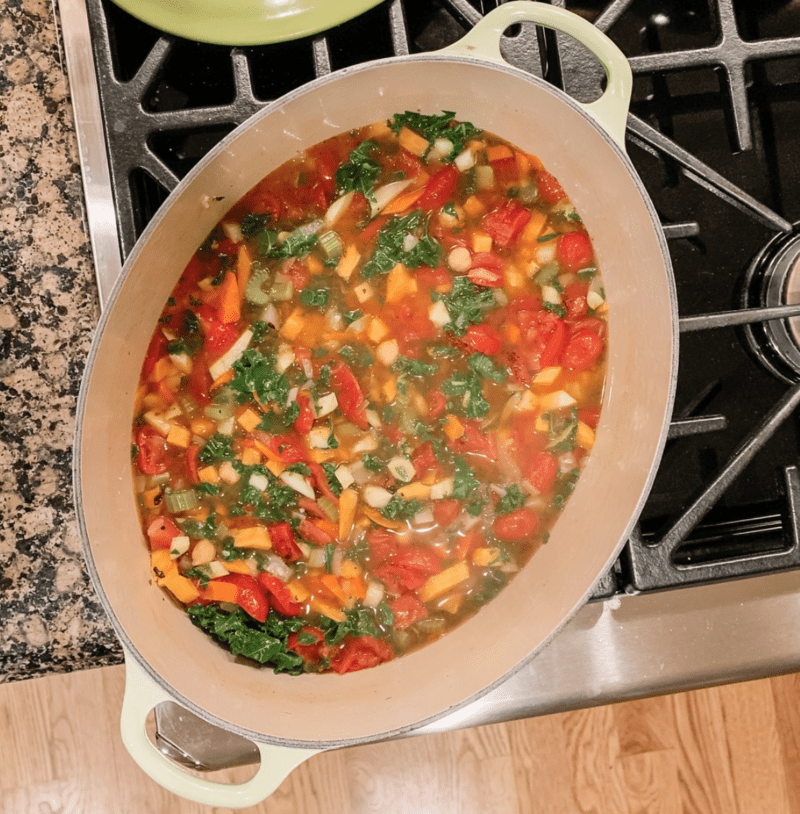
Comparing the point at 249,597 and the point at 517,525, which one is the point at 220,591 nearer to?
the point at 249,597

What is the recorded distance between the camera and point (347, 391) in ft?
4.37

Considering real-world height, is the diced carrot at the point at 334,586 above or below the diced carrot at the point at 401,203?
below

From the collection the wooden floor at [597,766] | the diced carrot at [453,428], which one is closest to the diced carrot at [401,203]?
the diced carrot at [453,428]

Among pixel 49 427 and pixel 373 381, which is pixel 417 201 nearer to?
pixel 373 381

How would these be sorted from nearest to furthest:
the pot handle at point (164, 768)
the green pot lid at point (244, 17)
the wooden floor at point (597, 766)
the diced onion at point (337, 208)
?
1. the pot handle at point (164, 768)
2. the green pot lid at point (244, 17)
3. the diced onion at point (337, 208)
4. the wooden floor at point (597, 766)

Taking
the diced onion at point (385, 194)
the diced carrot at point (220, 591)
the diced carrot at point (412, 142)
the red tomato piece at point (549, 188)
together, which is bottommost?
the diced carrot at point (220, 591)

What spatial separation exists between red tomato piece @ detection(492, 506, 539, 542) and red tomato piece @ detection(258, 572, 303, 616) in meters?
0.42

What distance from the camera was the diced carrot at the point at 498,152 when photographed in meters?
1.33

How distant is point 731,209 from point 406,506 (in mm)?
866

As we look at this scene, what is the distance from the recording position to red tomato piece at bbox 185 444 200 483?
130cm

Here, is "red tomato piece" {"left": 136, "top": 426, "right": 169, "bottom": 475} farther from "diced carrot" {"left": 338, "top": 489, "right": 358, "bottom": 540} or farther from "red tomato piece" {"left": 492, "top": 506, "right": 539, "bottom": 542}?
"red tomato piece" {"left": 492, "top": 506, "right": 539, "bottom": 542}

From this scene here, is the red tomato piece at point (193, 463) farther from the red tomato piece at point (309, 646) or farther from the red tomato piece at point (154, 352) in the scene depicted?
the red tomato piece at point (309, 646)

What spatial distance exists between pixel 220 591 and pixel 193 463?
0.82ft

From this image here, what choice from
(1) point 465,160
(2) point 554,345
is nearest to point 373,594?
(2) point 554,345
